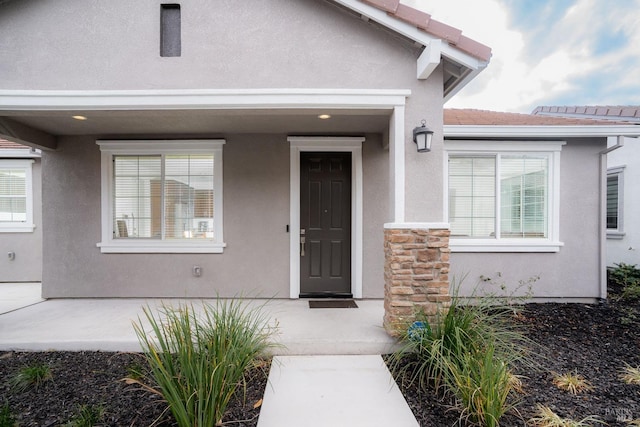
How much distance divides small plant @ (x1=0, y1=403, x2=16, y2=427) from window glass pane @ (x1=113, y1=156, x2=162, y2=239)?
10.3 feet

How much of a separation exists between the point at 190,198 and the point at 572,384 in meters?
5.42

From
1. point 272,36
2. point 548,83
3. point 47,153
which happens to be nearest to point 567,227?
point 272,36

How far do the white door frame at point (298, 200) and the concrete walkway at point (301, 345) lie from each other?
36 cm

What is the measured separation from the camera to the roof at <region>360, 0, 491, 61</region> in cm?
331

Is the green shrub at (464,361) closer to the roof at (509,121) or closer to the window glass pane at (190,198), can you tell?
the roof at (509,121)

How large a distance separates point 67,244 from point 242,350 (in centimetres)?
449

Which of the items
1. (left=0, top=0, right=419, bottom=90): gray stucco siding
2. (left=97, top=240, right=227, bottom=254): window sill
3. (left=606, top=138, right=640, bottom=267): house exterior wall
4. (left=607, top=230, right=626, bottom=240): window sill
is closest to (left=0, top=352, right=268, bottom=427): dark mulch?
(left=97, top=240, right=227, bottom=254): window sill

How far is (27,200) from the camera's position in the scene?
22.2ft

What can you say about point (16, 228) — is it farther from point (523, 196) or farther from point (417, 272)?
point (523, 196)

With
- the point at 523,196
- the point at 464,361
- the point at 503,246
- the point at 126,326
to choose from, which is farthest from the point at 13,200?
the point at 523,196

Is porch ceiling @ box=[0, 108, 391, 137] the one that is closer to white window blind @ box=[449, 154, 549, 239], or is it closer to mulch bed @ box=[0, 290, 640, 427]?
white window blind @ box=[449, 154, 549, 239]

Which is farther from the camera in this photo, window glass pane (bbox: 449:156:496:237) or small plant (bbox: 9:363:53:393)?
window glass pane (bbox: 449:156:496:237)

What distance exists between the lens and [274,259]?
509 centimetres

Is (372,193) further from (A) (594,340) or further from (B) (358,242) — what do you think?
(A) (594,340)
